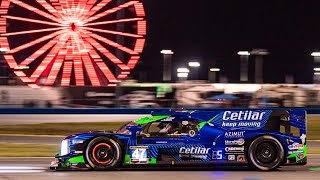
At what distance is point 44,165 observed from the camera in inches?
452

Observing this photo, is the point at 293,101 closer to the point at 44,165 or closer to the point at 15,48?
the point at 15,48

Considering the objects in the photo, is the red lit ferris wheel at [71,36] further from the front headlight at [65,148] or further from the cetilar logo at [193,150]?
the cetilar logo at [193,150]

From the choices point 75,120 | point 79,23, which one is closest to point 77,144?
point 75,120

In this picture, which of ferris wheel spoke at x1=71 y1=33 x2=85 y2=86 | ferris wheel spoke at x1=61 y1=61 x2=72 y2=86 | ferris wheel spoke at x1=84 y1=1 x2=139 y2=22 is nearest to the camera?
ferris wheel spoke at x1=71 y1=33 x2=85 y2=86

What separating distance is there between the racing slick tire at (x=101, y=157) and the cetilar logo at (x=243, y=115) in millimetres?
1958

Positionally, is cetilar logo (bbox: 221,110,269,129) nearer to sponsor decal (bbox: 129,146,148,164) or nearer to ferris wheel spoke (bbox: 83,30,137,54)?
sponsor decal (bbox: 129,146,148,164)

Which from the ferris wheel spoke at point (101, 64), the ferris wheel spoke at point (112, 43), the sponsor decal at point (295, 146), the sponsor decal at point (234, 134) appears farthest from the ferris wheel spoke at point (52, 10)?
the sponsor decal at point (295, 146)

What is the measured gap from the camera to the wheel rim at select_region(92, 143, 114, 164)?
10289mm

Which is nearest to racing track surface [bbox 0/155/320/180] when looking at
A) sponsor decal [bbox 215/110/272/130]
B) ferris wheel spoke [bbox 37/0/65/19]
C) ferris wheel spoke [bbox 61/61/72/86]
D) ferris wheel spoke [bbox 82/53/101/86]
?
sponsor decal [bbox 215/110/272/130]

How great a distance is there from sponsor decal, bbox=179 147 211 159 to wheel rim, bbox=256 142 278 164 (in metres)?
0.89

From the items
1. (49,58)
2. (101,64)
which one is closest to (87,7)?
(101,64)

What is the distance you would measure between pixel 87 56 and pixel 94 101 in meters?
2.96

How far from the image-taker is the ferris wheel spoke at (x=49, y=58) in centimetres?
3334

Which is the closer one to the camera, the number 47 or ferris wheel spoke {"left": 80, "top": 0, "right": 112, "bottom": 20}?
the number 47
